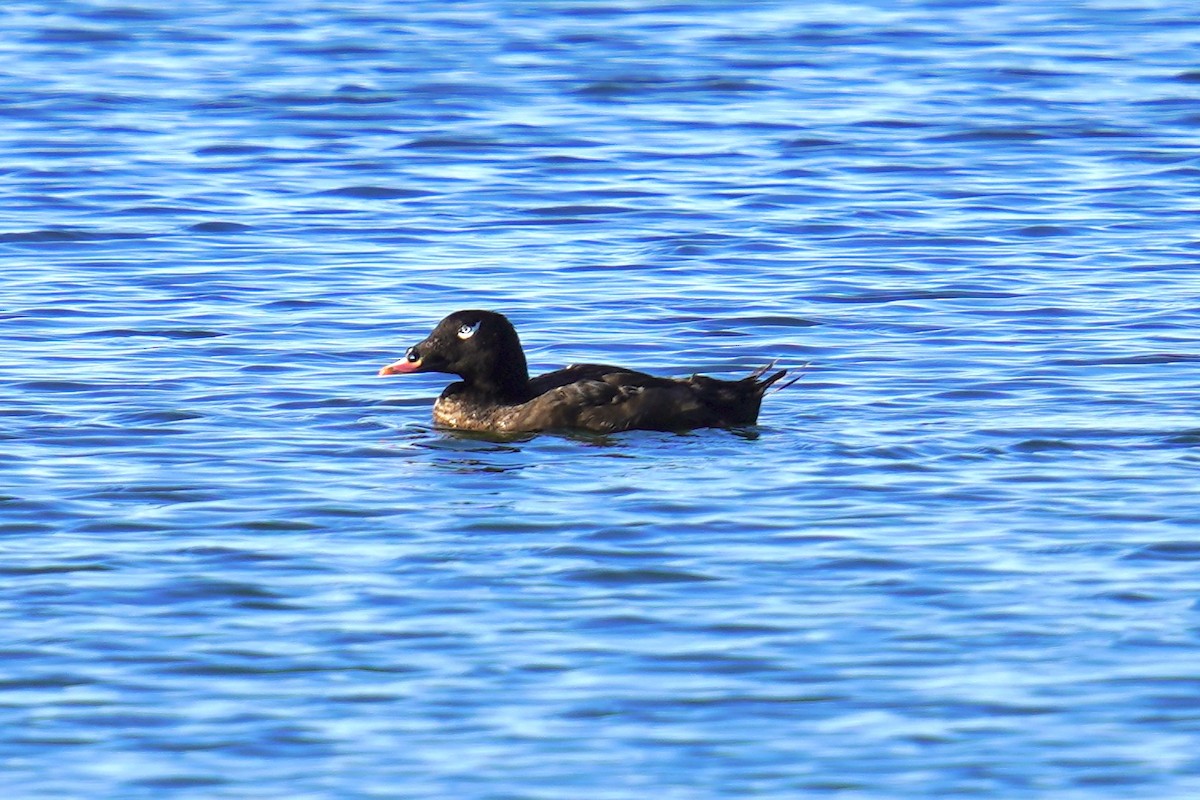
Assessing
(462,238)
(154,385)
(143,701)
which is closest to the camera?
(143,701)

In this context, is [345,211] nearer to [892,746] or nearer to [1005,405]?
[1005,405]

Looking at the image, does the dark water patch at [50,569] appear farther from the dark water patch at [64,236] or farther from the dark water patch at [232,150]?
the dark water patch at [232,150]

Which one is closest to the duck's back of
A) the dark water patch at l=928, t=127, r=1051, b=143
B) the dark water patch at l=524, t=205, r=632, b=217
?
the dark water patch at l=524, t=205, r=632, b=217

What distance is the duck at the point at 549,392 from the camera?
12773 millimetres

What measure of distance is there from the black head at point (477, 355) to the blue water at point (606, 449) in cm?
34

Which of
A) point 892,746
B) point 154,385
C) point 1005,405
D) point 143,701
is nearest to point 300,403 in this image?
point 154,385

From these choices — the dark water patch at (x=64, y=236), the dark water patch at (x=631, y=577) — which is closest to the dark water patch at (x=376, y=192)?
the dark water patch at (x=64, y=236)

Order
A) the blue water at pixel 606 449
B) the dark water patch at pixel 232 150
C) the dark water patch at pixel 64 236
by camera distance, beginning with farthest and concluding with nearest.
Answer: the dark water patch at pixel 232 150 → the dark water patch at pixel 64 236 → the blue water at pixel 606 449

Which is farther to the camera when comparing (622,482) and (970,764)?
(622,482)

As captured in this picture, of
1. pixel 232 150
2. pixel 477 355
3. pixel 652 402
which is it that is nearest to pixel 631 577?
pixel 652 402

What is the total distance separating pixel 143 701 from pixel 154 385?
18.7 ft

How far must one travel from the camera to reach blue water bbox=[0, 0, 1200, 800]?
27.3ft

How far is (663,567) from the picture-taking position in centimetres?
1021

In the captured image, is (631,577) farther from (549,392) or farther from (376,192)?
(376,192)
